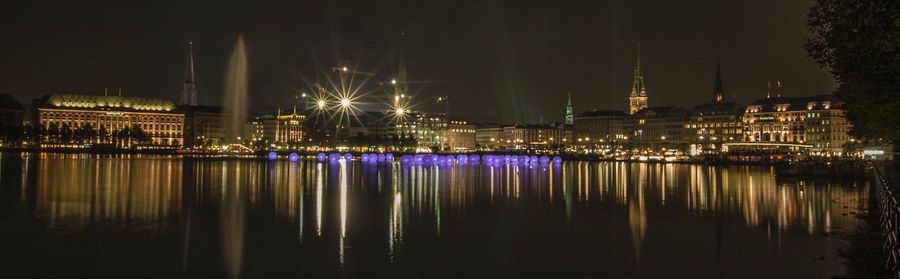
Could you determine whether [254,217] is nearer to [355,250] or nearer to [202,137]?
[355,250]

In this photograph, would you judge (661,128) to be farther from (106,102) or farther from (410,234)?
(410,234)

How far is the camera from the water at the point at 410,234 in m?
14.7

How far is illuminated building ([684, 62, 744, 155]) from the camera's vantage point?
6555 inches

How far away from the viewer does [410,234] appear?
19.3 meters

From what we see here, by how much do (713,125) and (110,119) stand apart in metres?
146

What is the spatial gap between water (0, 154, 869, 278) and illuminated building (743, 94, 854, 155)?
121 meters

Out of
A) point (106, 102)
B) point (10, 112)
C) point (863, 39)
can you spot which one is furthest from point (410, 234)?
point (106, 102)

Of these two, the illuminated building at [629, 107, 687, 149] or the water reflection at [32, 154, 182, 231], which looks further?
the illuminated building at [629, 107, 687, 149]

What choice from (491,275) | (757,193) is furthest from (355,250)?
(757,193)

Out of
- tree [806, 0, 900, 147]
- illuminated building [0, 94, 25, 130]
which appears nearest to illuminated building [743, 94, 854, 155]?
tree [806, 0, 900, 147]

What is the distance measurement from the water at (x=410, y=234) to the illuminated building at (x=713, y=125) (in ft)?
463

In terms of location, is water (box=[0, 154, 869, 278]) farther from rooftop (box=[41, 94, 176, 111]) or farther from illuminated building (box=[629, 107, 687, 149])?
rooftop (box=[41, 94, 176, 111])

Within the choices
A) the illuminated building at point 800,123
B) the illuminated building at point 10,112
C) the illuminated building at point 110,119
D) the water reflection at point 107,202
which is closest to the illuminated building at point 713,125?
the illuminated building at point 800,123

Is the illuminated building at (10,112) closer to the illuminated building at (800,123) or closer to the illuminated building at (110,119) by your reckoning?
the illuminated building at (110,119)
